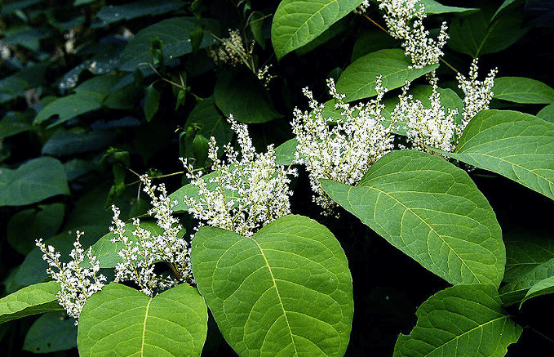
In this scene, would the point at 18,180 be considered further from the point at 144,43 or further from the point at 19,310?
the point at 19,310

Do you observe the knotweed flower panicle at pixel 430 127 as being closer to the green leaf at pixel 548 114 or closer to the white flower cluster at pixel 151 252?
the green leaf at pixel 548 114

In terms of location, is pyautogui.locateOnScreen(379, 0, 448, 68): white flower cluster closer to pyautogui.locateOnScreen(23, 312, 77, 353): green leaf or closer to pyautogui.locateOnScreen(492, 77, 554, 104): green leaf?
pyautogui.locateOnScreen(492, 77, 554, 104): green leaf

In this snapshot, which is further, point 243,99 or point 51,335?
point 51,335

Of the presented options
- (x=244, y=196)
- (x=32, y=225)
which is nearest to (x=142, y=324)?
(x=244, y=196)

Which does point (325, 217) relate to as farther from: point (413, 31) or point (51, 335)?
point (51, 335)

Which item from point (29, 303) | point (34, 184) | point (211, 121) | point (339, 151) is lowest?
point (34, 184)

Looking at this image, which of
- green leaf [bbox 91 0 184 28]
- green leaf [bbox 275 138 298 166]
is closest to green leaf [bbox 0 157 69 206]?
green leaf [bbox 91 0 184 28]

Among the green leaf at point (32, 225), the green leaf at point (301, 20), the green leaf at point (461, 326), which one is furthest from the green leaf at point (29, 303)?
the green leaf at point (32, 225)
